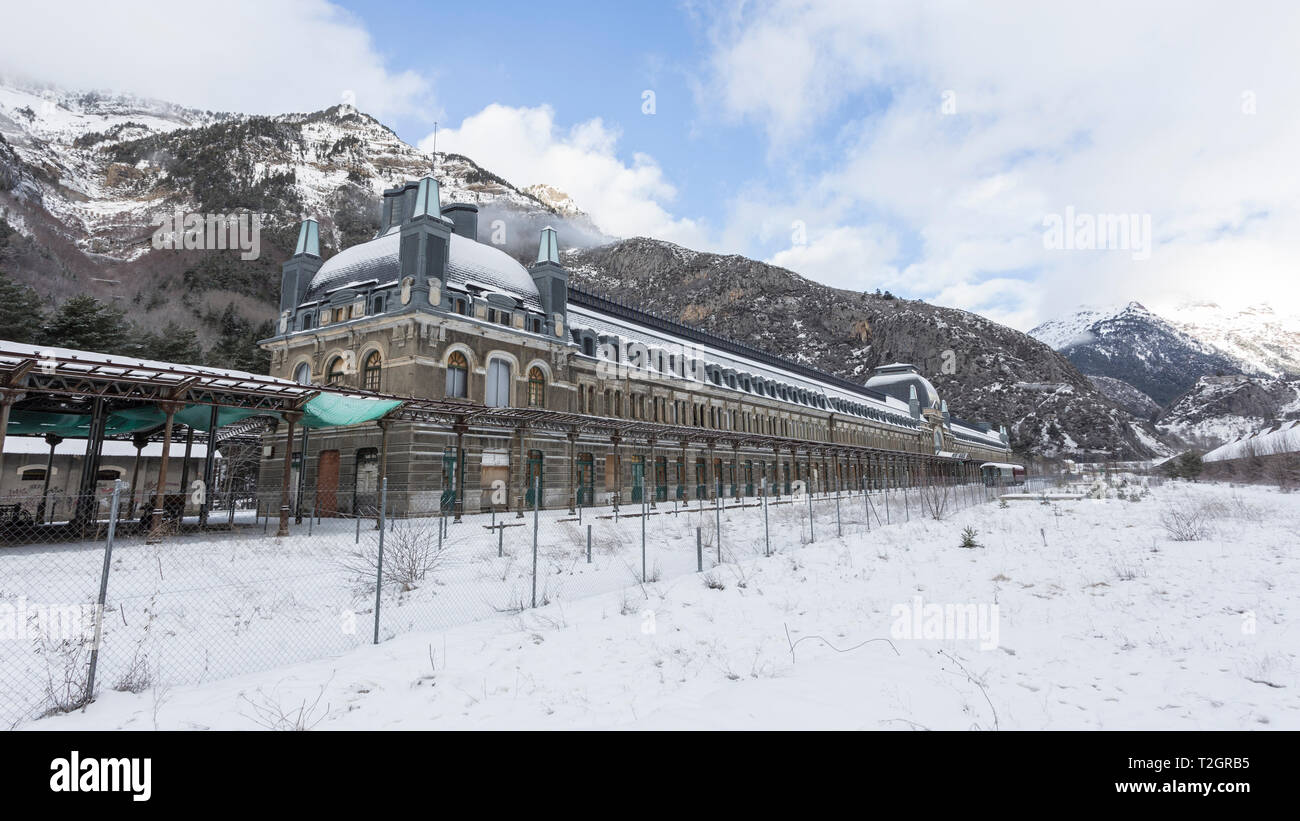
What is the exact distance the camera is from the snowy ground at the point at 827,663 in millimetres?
6195

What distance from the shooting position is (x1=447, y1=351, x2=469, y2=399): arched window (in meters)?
29.9

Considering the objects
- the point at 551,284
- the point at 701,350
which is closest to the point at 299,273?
the point at 551,284

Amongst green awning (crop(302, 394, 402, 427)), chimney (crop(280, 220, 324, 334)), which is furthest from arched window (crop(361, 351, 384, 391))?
chimney (crop(280, 220, 324, 334))

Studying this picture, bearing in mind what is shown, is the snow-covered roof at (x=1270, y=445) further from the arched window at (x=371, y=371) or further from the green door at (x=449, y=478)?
the arched window at (x=371, y=371)

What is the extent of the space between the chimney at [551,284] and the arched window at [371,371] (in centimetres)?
955

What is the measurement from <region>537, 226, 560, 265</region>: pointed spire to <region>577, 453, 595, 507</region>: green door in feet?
39.7

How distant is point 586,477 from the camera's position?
120 feet

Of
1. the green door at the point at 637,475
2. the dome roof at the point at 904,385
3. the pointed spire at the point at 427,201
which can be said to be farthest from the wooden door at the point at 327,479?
the dome roof at the point at 904,385

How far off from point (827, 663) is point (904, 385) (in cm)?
10574
